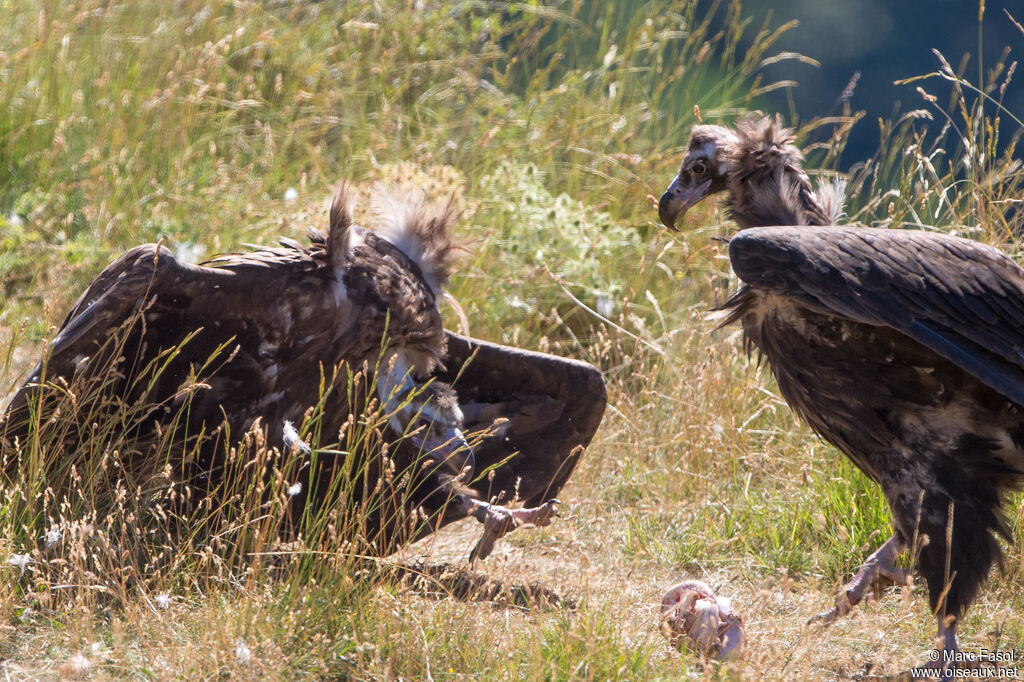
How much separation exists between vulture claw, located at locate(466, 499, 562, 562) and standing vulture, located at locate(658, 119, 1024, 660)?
3.31 ft

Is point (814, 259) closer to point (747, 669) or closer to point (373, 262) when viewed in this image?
point (747, 669)

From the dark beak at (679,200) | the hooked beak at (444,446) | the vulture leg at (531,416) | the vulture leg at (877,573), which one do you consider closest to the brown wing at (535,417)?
the vulture leg at (531,416)

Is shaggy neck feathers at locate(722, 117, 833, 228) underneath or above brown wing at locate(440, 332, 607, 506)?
above

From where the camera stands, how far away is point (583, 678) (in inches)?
110

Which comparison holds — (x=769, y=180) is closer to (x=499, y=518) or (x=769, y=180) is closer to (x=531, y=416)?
(x=531, y=416)

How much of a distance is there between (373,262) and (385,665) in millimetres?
1722

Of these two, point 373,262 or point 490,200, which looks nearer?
point 373,262

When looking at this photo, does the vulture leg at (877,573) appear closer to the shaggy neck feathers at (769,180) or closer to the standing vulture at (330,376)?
the standing vulture at (330,376)

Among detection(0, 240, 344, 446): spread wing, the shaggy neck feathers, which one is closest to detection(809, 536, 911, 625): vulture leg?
the shaggy neck feathers

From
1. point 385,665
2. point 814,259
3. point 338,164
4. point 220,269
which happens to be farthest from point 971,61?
point 385,665

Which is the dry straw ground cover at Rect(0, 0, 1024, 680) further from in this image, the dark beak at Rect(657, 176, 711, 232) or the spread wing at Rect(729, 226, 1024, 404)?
the spread wing at Rect(729, 226, 1024, 404)

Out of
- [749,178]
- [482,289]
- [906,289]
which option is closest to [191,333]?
[749,178]

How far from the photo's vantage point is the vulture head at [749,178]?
150 inches

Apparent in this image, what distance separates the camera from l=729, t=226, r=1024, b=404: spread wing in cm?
317
